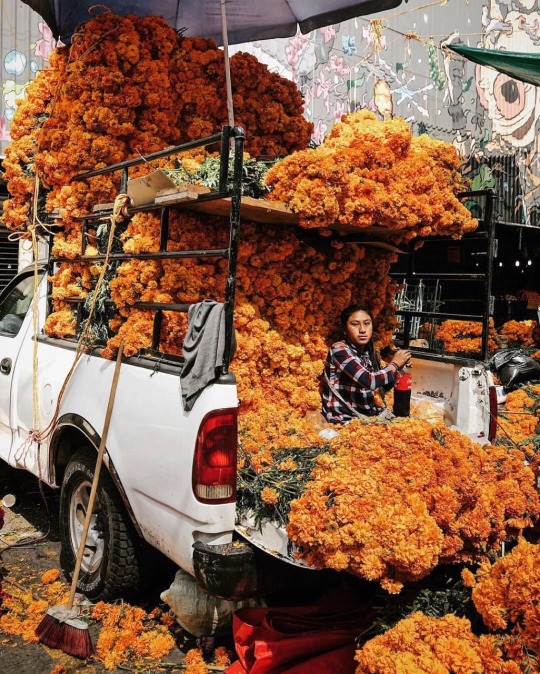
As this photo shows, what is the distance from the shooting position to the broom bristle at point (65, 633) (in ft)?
11.2

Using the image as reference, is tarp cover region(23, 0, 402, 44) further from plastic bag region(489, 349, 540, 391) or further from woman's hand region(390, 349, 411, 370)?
plastic bag region(489, 349, 540, 391)

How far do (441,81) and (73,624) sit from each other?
14564 millimetres

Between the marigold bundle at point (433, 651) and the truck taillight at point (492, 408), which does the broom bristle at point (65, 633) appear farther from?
the truck taillight at point (492, 408)

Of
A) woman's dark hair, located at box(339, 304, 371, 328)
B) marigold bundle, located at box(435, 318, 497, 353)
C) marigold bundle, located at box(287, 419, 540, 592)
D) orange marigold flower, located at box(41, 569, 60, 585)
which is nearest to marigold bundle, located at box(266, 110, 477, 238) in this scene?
woman's dark hair, located at box(339, 304, 371, 328)

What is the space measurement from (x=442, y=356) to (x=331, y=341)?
89cm

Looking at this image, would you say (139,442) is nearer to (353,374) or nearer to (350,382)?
(353,374)

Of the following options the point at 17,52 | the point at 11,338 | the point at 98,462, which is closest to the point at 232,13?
the point at 11,338

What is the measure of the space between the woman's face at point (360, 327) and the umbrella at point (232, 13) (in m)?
2.84

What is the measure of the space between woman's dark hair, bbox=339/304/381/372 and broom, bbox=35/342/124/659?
184cm

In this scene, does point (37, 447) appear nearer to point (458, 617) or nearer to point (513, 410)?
point (458, 617)

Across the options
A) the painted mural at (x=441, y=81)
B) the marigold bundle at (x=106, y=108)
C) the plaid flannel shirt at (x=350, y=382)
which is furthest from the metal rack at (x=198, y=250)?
the painted mural at (x=441, y=81)

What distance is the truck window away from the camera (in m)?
5.34

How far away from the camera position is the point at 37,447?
4590mm

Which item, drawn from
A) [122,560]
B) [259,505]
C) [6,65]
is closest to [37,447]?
[122,560]
